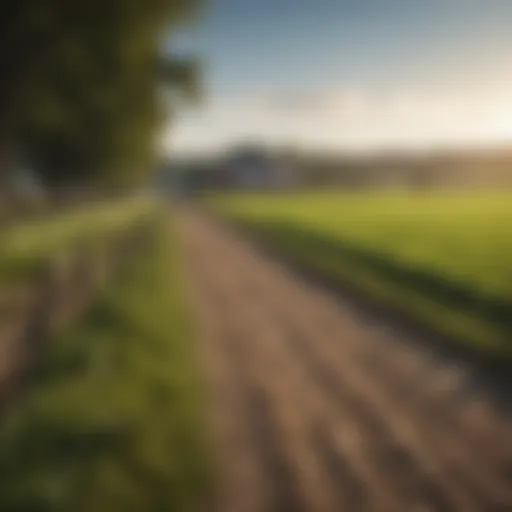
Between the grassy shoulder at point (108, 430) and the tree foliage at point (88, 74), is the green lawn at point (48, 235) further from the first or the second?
the grassy shoulder at point (108, 430)

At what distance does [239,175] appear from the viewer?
41.5 ft

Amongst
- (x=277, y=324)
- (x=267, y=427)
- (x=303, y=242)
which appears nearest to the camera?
(x=267, y=427)

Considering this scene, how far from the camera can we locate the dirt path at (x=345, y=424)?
5043 mm

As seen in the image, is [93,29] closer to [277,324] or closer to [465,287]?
[277,324]

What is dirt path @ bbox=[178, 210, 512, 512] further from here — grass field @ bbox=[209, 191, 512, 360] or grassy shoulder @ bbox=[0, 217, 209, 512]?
grass field @ bbox=[209, 191, 512, 360]

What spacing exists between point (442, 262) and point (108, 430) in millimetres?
6472

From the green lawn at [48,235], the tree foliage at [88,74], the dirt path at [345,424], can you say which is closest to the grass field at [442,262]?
the dirt path at [345,424]

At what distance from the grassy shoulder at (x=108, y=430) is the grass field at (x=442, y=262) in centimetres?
367

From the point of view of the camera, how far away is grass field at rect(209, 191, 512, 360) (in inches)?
284

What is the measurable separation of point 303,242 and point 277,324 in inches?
528

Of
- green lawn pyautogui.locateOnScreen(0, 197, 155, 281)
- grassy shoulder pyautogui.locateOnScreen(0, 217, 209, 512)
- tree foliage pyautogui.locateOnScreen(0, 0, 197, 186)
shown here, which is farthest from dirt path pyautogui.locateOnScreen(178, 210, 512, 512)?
green lawn pyautogui.locateOnScreen(0, 197, 155, 281)

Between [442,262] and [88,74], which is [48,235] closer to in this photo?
[88,74]

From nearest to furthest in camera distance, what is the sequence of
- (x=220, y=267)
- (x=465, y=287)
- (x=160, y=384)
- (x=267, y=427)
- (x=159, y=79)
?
(x=267, y=427) → (x=160, y=384) → (x=465, y=287) → (x=159, y=79) → (x=220, y=267)

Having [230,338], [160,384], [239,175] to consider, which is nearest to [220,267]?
[239,175]
